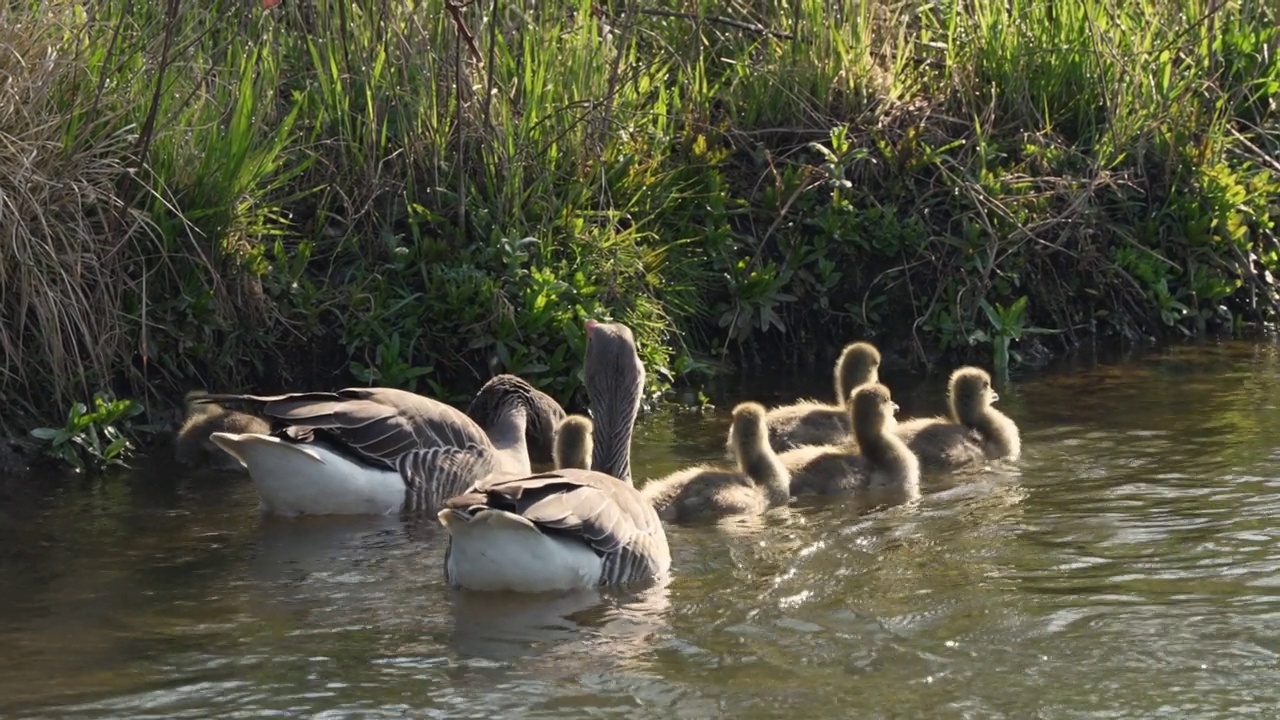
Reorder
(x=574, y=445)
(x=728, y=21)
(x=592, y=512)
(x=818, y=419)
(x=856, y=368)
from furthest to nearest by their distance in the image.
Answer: (x=728, y=21), (x=856, y=368), (x=818, y=419), (x=574, y=445), (x=592, y=512)

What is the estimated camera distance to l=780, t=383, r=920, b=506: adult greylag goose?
9.50 meters

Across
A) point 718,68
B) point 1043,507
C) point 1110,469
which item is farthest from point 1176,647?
point 718,68

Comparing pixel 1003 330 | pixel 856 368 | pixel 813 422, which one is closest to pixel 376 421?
pixel 813 422

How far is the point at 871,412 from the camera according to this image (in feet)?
31.4

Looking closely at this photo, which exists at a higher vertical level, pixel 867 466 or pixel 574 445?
pixel 574 445

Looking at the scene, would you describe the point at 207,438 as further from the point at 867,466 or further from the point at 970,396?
the point at 970,396

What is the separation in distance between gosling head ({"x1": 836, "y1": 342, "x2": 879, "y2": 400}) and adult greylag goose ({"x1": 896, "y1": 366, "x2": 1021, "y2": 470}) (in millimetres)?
579

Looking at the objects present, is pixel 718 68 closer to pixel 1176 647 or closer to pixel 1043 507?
pixel 1043 507

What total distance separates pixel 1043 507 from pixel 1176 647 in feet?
7.22

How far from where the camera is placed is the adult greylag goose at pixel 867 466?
9.50 m

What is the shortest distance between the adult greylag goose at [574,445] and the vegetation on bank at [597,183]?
3.72ft

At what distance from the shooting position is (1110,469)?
9.38 meters

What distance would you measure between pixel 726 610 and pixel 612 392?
209cm

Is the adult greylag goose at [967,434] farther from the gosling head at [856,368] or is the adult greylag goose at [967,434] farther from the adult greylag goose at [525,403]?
the adult greylag goose at [525,403]
